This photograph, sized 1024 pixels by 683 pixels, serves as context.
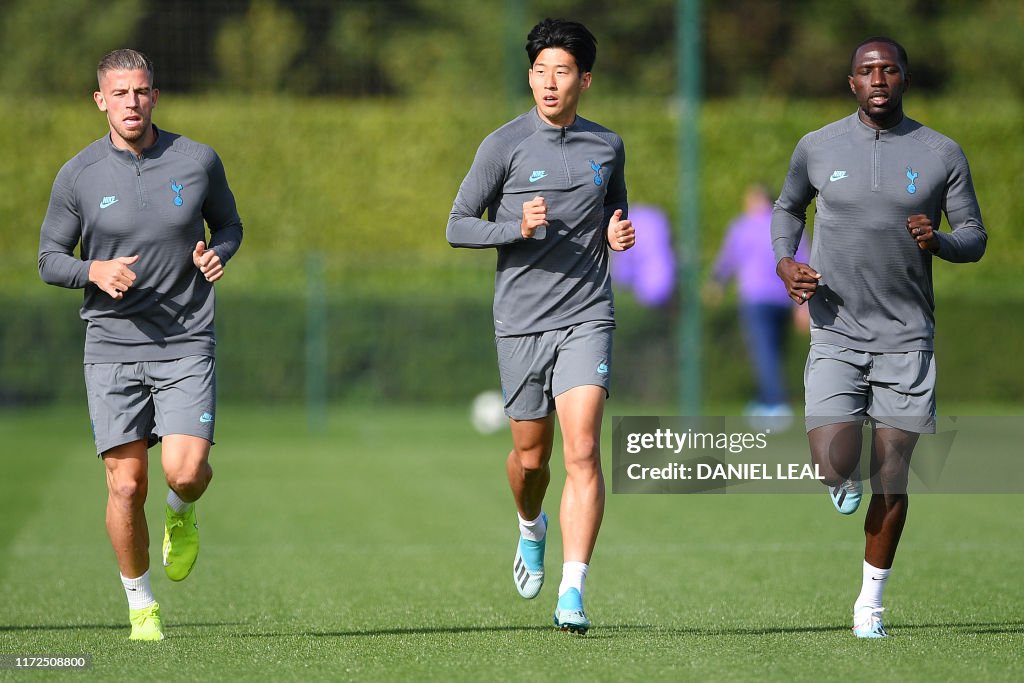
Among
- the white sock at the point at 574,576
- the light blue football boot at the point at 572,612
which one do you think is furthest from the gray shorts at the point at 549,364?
the light blue football boot at the point at 572,612

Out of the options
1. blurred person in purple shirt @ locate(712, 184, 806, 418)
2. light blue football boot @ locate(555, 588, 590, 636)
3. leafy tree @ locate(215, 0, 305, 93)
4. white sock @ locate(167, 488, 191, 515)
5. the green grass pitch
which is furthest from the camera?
leafy tree @ locate(215, 0, 305, 93)

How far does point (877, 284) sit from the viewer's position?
6.97 metres

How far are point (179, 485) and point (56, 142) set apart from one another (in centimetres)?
1702

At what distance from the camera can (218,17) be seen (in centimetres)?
2073

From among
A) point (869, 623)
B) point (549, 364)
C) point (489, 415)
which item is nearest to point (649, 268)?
point (489, 415)

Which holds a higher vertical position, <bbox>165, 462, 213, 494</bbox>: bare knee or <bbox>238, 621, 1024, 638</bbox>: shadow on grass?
<bbox>165, 462, 213, 494</bbox>: bare knee

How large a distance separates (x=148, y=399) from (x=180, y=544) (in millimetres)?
752

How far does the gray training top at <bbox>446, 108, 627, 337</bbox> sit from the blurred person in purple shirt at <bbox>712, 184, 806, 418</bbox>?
10154 mm

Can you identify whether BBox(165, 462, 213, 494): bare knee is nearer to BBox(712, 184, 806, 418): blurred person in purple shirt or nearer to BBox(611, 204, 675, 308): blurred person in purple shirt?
BBox(712, 184, 806, 418): blurred person in purple shirt

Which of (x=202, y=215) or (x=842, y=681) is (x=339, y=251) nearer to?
(x=202, y=215)

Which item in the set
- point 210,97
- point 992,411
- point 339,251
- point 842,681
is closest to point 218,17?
point 210,97

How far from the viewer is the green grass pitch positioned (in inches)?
249

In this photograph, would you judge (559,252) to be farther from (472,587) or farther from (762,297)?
(762,297)

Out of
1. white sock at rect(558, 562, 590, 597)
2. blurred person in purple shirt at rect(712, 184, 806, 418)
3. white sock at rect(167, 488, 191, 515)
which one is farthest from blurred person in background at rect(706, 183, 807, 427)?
white sock at rect(167, 488, 191, 515)
